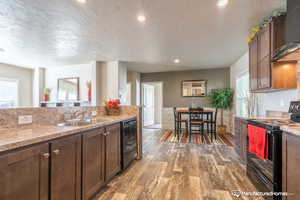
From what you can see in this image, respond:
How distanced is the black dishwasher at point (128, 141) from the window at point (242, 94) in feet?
11.1

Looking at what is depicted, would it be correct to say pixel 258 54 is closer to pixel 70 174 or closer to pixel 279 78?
pixel 279 78

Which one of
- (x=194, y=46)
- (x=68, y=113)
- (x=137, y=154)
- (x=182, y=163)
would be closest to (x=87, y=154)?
(x=68, y=113)

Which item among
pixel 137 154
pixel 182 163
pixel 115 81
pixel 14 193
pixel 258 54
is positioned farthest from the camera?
pixel 115 81

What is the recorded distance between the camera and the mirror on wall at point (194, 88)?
5734mm

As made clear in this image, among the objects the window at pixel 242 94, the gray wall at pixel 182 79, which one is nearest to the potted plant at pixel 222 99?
the window at pixel 242 94

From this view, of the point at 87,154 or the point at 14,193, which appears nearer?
the point at 14,193

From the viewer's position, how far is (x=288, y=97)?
2.14 meters

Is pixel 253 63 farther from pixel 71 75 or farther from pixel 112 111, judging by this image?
pixel 71 75

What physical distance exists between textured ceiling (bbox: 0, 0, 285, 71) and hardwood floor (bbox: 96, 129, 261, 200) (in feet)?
8.24

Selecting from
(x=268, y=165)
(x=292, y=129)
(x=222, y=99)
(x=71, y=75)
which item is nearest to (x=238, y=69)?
(x=222, y=99)

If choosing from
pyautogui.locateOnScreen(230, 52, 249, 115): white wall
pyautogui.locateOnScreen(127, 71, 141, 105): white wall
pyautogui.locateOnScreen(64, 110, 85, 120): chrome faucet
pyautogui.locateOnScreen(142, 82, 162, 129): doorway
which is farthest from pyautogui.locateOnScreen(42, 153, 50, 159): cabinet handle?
pyautogui.locateOnScreen(142, 82, 162, 129): doorway

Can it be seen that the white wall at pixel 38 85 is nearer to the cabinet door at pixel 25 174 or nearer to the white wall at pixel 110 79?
the white wall at pixel 110 79

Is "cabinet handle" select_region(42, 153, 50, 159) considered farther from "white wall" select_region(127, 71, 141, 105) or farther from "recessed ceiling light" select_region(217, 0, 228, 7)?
"white wall" select_region(127, 71, 141, 105)

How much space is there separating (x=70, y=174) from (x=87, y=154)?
0.24 meters
